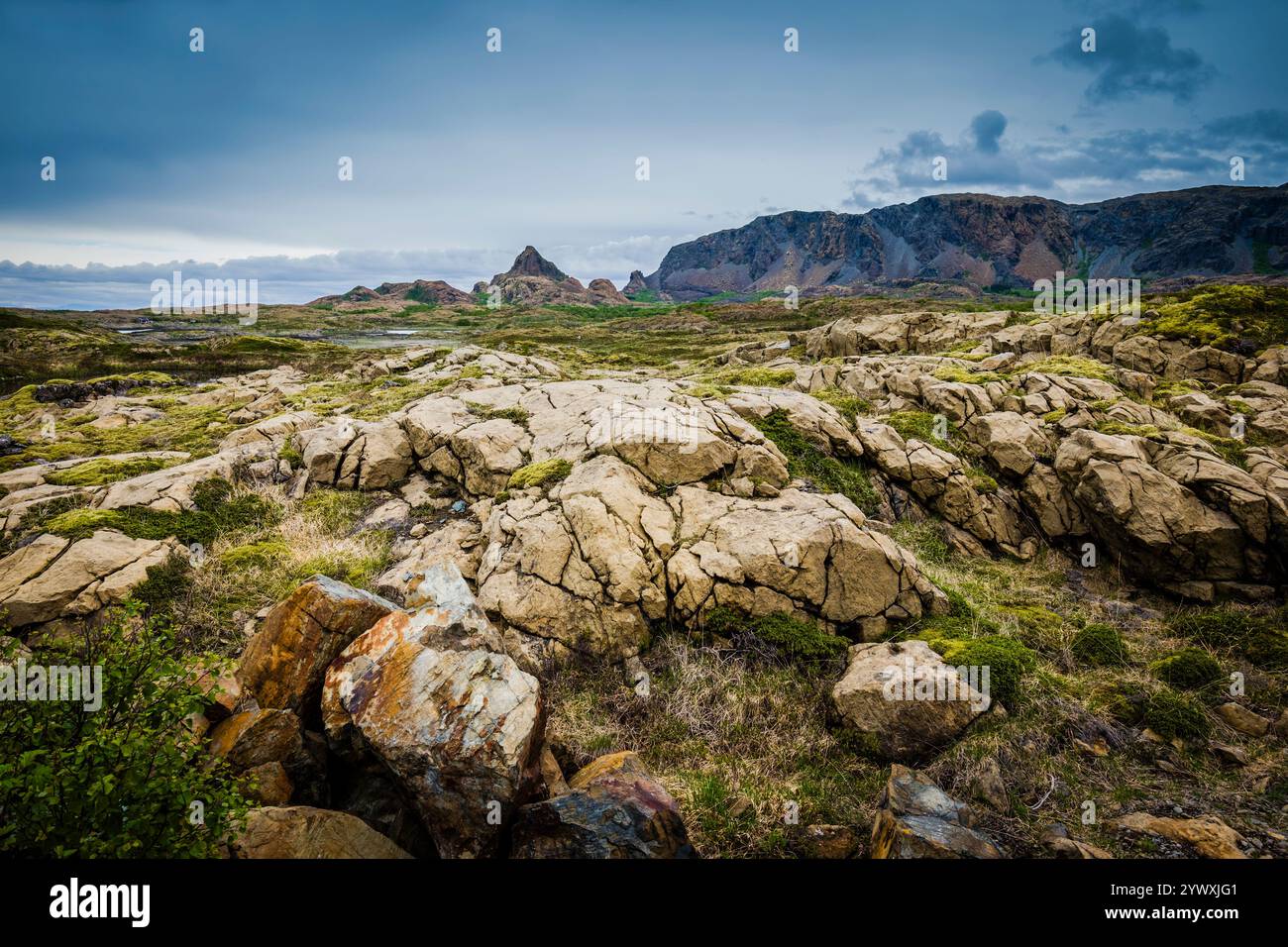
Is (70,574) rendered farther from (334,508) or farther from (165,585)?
(334,508)

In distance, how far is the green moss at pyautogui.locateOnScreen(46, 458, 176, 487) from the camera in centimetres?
1266

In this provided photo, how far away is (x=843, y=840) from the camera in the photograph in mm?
6039

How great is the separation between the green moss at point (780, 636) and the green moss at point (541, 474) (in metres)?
4.77

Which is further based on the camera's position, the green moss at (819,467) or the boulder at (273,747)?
the green moss at (819,467)

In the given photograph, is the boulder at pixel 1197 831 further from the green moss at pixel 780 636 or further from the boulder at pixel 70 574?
the boulder at pixel 70 574

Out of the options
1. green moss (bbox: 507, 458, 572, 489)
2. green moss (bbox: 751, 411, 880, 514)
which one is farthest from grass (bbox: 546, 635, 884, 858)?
green moss (bbox: 751, 411, 880, 514)

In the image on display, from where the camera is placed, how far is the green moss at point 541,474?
38.7 feet

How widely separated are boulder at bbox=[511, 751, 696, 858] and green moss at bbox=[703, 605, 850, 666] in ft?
11.9

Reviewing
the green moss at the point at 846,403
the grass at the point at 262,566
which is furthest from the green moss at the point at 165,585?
the green moss at the point at 846,403

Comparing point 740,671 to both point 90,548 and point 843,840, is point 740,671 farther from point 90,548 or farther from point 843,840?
point 90,548
